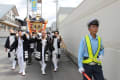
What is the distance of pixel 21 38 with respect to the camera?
5.37m

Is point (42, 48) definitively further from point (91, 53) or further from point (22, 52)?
point (91, 53)

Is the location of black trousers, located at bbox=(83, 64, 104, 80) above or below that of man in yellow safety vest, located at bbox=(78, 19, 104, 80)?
below

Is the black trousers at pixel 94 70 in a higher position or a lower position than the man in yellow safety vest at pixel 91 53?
lower

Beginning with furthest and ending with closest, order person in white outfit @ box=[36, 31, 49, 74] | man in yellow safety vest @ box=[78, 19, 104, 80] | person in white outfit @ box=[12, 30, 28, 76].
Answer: person in white outfit @ box=[36, 31, 49, 74]
person in white outfit @ box=[12, 30, 28, 76]
man in yellow safety vest @ box=[78, 19, 104, 80]

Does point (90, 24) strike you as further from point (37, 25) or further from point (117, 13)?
point (37, 25)

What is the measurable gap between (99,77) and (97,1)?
2770 millimetres

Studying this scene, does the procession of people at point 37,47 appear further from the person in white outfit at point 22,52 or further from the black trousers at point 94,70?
the black trousers at point 94,70

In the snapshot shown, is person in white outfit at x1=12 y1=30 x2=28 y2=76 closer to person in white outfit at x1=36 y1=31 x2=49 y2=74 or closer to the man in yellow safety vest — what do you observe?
person in white outfit at x1=36 y1=31 x2=49 y2=74

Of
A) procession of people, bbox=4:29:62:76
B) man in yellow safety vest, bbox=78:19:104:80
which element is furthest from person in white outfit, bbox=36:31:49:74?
man in yellow safety vest, bbox=78:19:104:80

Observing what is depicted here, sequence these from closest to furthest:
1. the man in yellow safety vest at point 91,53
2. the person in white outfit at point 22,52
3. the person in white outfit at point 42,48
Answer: the man in yellow safety vest at point 91,53 < the person in white outfit at point 22,52 < the person in white outfit at point 42,48

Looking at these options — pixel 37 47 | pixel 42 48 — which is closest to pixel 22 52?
pixel 37 47

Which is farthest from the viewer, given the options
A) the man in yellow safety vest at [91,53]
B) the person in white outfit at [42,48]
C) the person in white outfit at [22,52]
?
the person in white outfit at [42,48]

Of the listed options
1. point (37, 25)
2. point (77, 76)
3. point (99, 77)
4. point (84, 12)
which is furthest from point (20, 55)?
point (37, 25)

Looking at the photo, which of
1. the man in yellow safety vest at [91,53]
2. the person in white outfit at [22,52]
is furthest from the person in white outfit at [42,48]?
the man in yellow safety vest at [91,53]
